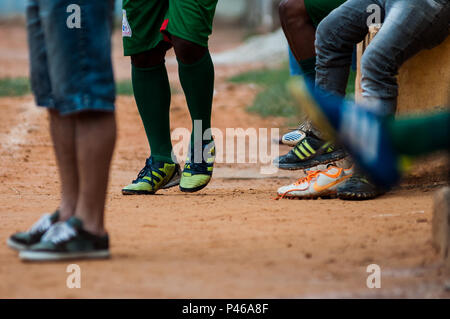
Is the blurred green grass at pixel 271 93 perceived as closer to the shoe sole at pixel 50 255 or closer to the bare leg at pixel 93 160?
the bare leg at pixel 93 160

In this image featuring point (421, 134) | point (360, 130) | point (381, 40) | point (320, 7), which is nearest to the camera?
point (421, 134)

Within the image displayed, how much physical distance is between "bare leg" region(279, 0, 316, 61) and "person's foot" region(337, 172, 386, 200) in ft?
3.03

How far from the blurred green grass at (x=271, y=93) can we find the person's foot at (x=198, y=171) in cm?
188

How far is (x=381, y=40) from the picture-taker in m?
3.49

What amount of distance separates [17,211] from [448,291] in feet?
7.33

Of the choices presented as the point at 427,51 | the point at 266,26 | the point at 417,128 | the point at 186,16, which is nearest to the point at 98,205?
the point at 417,128

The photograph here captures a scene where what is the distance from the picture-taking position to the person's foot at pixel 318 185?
12.3 ft

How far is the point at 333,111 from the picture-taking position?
2195 millimetres

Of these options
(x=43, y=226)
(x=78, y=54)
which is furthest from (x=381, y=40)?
(x=43, y=226)

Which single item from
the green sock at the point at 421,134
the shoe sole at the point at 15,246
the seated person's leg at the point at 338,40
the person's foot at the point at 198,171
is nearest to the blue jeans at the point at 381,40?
the seated person's leg at the point at 338,40

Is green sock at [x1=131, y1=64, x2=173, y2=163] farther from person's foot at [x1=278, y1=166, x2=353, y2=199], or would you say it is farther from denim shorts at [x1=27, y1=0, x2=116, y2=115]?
denim shorts at [x1=27, y1=0, x2=116, y2=115]

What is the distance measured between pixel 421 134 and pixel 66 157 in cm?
130

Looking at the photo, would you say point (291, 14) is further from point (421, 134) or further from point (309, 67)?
point (421, 134)

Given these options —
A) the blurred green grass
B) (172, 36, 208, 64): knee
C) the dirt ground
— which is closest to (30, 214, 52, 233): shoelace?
the dirt ground
